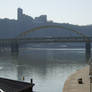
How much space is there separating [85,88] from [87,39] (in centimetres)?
13857

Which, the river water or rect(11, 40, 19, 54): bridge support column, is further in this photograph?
rect(11, 40, 19, 54): bridge support column

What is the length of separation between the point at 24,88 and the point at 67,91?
5.88 metres

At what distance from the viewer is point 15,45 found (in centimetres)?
16700

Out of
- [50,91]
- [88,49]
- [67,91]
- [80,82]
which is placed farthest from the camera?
[88,49]

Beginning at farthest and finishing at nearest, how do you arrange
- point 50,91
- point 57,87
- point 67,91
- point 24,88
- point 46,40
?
point 46,40 < point 57,87 < point 50,91 < point 24,88 < point 67,91

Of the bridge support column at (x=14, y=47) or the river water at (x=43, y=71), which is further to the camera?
the bridge support column at (x=14, y=47)

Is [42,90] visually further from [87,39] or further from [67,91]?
[87,39]

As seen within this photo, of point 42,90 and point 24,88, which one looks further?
point 42,90

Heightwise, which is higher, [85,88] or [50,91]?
[85,88]

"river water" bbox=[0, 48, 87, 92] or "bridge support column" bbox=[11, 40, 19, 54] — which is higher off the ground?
"bridge support column" bbox=[11, 40, 19, 54]

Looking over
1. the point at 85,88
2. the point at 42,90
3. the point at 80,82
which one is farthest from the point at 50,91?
the point at 85,88

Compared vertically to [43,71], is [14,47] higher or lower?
higher

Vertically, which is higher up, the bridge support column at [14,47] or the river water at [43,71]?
the bridge support column at [14,47]

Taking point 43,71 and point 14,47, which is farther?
point 14,47
